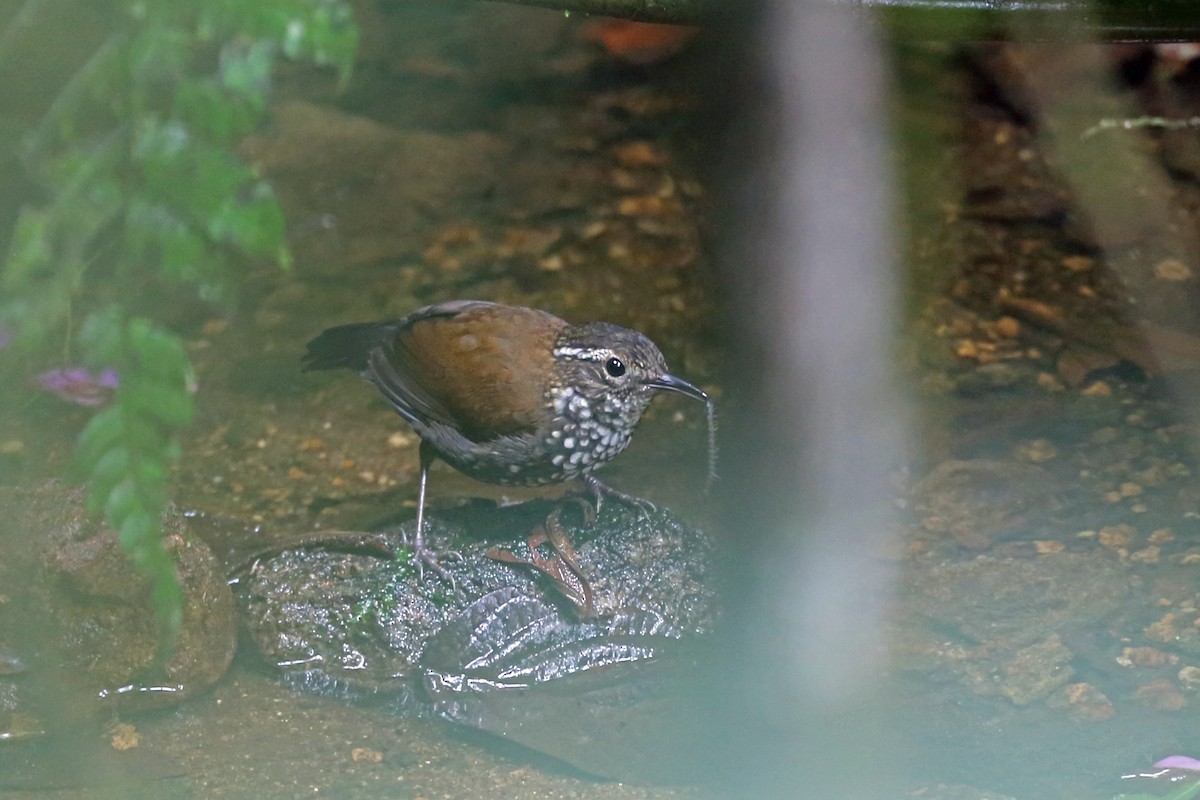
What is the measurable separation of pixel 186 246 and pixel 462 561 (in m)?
1.97

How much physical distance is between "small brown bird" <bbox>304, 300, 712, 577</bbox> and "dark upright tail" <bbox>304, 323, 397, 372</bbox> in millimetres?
65

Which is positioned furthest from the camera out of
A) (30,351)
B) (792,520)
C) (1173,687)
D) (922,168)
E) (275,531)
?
(922,168)

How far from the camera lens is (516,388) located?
364 cm

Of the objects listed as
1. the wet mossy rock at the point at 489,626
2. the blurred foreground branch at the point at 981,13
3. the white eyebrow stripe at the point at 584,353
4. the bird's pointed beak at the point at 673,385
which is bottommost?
the wet mossy rock at the point at 489,626

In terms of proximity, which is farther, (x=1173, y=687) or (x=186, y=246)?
(x=1173, y=687)

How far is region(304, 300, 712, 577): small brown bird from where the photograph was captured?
3.59m

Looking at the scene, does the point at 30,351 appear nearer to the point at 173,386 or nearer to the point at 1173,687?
the point at 173,386

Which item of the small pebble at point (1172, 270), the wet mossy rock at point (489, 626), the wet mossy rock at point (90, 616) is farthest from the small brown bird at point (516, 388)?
the small pebble at point (1172, 270)

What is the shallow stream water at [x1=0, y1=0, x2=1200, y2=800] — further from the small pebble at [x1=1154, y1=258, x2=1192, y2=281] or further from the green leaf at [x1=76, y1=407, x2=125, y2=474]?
the green leaf at [x1=76, y1=407, x2=125, y2=474]

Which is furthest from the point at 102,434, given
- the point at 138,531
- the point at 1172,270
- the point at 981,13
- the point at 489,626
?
the point at 1172,270

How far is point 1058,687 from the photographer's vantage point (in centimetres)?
335

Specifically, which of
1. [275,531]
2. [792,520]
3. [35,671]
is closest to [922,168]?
[792,520]

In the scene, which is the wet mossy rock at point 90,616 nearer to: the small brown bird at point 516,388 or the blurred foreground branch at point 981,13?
the small brown bird at point 516,388

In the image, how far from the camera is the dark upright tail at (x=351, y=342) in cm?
397
